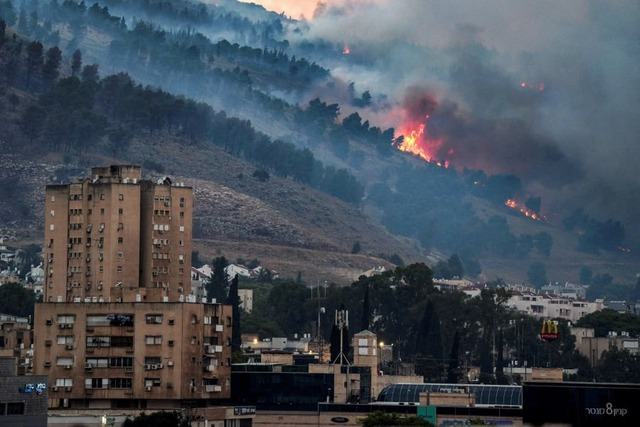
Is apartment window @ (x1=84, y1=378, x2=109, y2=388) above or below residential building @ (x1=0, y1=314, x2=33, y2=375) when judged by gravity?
below

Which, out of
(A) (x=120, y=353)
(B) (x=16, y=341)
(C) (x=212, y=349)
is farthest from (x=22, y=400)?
(B) (x=16, y=341)

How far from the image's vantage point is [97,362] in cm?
15775

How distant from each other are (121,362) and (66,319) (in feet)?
15.9

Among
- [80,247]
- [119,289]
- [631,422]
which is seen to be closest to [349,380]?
[119,289]

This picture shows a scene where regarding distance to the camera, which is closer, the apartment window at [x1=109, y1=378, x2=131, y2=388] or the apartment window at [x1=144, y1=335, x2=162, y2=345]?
the apartment window at [x1=109, y1=378, x2=131, y2=388]

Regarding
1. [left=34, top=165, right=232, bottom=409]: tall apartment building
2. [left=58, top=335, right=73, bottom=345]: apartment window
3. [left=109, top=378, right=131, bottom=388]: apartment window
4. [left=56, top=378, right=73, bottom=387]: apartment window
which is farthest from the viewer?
[left=58, top=335, right=73, bottom=345]: apartment window

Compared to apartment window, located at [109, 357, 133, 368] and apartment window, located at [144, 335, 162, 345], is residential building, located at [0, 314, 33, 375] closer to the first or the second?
apartment window, located at [109, 357, 133, 368]

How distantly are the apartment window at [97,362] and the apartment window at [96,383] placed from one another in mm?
948

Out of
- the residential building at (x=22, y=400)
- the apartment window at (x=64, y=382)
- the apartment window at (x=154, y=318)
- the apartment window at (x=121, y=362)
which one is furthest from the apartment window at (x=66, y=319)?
the residential building at (x=22, y=400)

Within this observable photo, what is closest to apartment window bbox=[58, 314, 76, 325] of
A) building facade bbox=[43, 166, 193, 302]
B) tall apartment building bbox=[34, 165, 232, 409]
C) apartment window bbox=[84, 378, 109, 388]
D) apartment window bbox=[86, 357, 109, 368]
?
tall apartment building bbox=[34, 165, 232, 409]

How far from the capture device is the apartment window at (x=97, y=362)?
157625 millimetres

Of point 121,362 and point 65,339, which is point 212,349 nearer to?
point 121,362

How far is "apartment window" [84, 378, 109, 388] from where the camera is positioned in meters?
157

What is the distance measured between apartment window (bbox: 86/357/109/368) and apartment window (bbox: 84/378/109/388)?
948 millimetres
